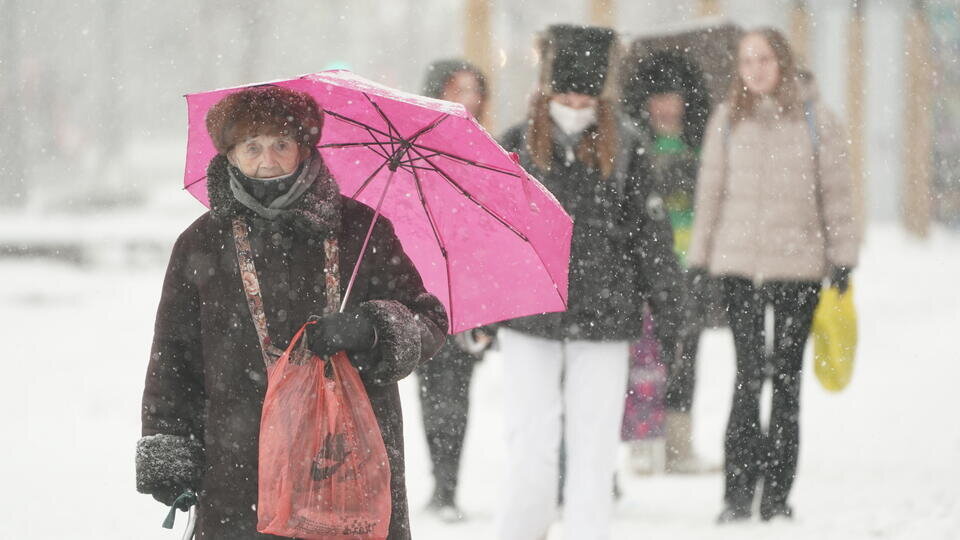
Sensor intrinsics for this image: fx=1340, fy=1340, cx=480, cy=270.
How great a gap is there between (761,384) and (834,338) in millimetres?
385

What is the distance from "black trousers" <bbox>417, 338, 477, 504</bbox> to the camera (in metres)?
6.19

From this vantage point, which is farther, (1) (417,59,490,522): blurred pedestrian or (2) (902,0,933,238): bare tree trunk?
(2) (902,0,933,238): bare tree trunk

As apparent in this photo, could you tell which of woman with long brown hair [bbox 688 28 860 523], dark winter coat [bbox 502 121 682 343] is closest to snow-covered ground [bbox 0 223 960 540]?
woman with long brown hair [bbox 688 28 860 523]

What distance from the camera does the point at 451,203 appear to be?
3.50m

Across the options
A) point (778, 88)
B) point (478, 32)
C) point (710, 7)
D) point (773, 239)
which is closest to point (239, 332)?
point (773, 239)

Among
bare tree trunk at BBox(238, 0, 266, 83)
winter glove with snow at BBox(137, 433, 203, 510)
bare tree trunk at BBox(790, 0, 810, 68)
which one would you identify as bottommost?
winter glove with snow at BBox(137, 433, 203, 510)

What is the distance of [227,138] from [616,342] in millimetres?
2085

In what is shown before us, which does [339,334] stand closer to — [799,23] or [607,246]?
[607,246]

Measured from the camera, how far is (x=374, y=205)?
12.0 feet

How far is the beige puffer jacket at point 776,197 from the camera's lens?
19.1 feet

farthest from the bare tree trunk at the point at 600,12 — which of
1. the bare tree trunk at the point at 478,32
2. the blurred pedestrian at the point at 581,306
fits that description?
the blurred pedestrian at the point at 581,306

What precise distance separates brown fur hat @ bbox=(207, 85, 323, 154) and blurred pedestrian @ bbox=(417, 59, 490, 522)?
3.04m

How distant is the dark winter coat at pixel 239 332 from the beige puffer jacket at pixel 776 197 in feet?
10.1

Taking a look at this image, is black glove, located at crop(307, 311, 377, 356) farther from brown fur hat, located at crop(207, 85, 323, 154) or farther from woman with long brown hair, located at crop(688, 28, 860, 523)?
woman with long brown hair, located at crop(688, 28, 860, 523)
